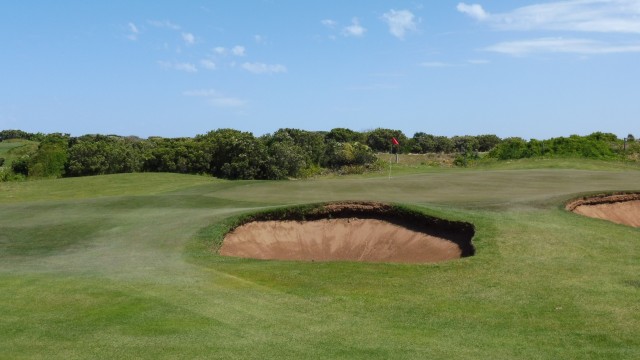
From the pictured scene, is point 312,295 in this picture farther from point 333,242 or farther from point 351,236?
point 351,236

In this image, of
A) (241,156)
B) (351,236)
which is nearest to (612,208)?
(351,236)

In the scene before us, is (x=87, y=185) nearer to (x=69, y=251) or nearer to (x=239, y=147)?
(x=239, y=147)

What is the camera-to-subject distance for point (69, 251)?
792 inches

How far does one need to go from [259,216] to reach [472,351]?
14910mm

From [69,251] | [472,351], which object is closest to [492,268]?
[472,351]

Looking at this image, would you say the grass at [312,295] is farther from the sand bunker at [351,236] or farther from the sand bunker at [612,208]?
the sand bunker at [612,208]

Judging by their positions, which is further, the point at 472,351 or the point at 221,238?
the point at 221,238

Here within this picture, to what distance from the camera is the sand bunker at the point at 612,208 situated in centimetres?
2656

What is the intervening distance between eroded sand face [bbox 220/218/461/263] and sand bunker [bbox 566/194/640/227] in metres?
8.31

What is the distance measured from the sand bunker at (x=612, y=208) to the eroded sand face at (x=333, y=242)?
8312 millimetres

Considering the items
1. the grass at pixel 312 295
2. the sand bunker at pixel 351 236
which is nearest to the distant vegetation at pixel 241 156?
the grass at pixel 312 295

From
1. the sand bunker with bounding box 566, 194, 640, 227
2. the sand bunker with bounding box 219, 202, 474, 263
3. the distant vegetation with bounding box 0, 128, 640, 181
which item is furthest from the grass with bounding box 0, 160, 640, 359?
the distant vegetation with bounding box 0, 128, 640, 181

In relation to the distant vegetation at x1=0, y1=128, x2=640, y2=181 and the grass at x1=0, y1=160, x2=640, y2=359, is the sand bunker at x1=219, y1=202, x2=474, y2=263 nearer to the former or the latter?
the grass at x1=0, y1=160, x2=640, y2=359

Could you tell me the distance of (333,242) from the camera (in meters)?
23.0
